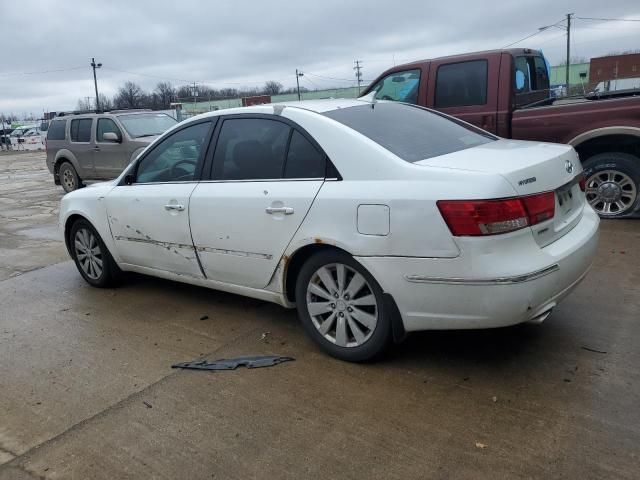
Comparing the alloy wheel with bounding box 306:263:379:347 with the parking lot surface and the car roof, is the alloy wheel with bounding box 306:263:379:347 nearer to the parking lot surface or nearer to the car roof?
the parking lot surface

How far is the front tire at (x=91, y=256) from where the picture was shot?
5.36m

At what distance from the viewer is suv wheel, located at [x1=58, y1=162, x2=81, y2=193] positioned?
532 inches

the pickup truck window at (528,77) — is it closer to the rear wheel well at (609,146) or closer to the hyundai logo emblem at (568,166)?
the rear wheel well at (609,146)

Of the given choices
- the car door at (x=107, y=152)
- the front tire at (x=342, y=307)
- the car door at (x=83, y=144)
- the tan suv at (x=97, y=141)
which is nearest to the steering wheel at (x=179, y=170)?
the front tire at (x=342, y=307)

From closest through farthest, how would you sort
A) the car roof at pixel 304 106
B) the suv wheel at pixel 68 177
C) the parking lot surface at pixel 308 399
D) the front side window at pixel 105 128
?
the parking lot surface at pixel 308 399 < the car roof at pixel 304 106 < the front side window at pixel 105 128 < the suv wheel at pixel 68 177

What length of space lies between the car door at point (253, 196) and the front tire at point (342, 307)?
0.96 ft

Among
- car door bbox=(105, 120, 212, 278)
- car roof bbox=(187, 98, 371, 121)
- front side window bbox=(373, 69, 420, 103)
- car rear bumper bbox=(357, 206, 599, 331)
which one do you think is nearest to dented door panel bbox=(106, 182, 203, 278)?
car door bbox=(105, 120, 212, 278)

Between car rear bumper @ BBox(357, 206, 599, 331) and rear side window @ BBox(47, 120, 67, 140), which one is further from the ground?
rear side window @ BBox(47, 120, 67, 140)

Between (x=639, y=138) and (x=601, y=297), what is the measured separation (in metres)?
2.93

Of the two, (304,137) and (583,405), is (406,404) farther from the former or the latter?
(304,137)

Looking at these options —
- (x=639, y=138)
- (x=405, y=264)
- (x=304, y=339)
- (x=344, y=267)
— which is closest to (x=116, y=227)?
(x=304, y=339)

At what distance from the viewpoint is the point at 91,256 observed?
5516mm

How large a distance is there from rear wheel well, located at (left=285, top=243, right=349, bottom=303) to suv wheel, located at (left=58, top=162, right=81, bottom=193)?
11.2m

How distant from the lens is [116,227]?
16.4 ft
